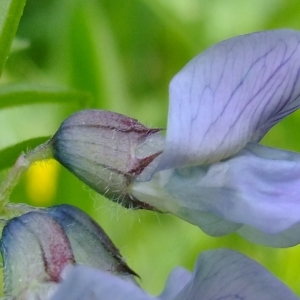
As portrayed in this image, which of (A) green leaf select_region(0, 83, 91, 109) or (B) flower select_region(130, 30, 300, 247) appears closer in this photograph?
(B) flower select_region(130, 30, 300, 247)

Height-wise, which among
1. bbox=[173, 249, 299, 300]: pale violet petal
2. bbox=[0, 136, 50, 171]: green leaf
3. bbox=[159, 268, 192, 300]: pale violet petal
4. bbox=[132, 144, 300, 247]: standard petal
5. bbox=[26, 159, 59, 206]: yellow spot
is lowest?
bbox=[26, 159, 59, 206]: yellow spot

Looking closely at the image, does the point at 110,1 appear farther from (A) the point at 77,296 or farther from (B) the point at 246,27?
(A) the point at 77,296

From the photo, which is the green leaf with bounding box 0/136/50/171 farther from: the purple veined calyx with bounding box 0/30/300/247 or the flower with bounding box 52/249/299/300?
the flower with bounding box 52/249/299/300

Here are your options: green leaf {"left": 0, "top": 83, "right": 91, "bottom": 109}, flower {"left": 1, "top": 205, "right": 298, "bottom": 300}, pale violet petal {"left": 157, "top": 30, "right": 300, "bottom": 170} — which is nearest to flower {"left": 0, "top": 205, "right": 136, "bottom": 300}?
flower {"left": 1, "top": 205, "right": 298, "bottom": 300}

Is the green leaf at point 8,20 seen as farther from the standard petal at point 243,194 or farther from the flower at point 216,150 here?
the standard petal at point 243,194

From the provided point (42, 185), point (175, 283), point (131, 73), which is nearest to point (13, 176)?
point (175, 283)

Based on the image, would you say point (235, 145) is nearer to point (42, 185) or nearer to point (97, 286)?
point (97, 286)
